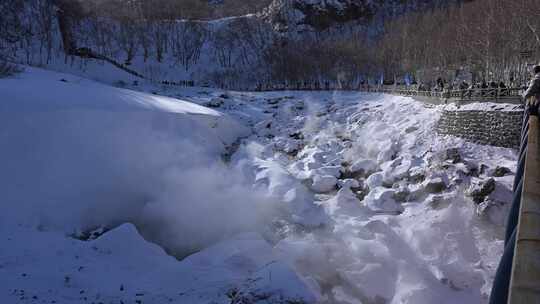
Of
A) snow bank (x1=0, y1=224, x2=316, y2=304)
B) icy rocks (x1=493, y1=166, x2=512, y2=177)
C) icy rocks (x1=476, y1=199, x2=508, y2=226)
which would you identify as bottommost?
snow bank (x1=0, y1=224, x2=316, y2=304)

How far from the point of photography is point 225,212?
1258 centimetres

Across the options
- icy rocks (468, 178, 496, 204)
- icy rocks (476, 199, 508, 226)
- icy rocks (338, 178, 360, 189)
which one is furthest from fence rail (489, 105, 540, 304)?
icy rocks (338, 178, 360, 189)

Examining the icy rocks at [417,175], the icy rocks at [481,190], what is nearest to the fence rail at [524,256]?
the icy rocks at [481,190]

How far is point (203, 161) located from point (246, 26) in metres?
79.5

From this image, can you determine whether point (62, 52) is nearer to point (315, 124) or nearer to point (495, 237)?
point (315, 124)

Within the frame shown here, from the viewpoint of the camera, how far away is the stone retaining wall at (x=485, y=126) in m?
13.2

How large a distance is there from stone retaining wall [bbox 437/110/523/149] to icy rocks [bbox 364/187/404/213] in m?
4.88

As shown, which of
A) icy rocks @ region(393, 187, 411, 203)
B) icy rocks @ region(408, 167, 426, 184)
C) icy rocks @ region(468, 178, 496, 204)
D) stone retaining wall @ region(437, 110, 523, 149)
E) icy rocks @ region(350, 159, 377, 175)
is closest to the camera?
icy rocks @ region(468, 178, 496, 204)

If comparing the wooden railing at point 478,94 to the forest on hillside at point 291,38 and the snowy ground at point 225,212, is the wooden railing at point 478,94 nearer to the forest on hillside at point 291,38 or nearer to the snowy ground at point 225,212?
the snowy ground at point 225,212

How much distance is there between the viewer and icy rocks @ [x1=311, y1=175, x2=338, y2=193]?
1547cm

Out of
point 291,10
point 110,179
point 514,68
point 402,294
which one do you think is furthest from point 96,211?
point 291,10

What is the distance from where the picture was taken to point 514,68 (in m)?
24.4

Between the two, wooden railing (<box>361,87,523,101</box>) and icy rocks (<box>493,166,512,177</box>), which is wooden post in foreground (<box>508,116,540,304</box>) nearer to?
icy rocks (<box>493,166,512,177</box>)

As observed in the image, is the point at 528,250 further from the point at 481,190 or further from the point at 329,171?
the point at 329,171
